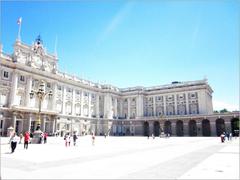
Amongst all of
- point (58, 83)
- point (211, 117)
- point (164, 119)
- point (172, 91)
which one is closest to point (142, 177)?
point (58, 83)

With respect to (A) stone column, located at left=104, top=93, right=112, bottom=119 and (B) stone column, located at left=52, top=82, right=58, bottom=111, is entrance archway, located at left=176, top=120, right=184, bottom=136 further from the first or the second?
(B) stone column, located at left=52, top=82, right=58, bottom=111

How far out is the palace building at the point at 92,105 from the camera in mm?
44812

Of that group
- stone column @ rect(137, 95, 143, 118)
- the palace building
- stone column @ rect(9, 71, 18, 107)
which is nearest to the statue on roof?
the palace building

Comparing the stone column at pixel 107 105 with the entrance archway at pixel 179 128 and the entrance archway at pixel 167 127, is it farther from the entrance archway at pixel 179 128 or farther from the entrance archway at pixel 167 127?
the entrance archway at pixel 179 128

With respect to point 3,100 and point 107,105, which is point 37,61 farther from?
point 107,105

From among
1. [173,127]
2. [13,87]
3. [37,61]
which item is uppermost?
[37,61]

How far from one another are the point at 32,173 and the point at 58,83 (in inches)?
1929

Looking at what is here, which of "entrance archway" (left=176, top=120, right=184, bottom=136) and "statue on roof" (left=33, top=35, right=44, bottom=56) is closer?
"statue on roof" (left=33, top=35, right=44, bottom=56)

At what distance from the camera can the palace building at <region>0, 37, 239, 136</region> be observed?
44812 millimetres

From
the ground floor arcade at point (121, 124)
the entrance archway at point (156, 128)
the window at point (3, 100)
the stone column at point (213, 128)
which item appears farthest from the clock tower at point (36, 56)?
the stone column at point (213, 128)

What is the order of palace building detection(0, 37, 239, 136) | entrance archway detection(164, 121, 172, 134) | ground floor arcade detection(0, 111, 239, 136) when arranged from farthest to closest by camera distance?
entrance archway detection(164, 121, 172, 134) → palace building detection(0, 37, 239, 136) → ground floor arcade detection(0, 111, 239, 136)

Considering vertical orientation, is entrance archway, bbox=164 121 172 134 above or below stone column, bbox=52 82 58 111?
below

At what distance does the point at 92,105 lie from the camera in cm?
6856

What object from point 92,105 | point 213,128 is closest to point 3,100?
point 92,105
